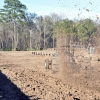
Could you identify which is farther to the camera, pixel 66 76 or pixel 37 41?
pixel 37 41

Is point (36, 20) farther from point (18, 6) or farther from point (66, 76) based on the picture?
point (66, 76)

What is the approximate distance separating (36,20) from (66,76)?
52.7 metres

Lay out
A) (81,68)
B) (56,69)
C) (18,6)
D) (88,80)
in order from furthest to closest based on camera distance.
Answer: (18,6)
(56,69)
(81,68)
(88,80)

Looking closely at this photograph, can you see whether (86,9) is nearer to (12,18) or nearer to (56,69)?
(56,69)

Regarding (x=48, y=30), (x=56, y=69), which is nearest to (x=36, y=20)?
(x=48, y=30)

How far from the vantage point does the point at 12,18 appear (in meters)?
56.2

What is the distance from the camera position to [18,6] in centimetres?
5491

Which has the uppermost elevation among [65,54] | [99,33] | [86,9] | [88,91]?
[86,9]

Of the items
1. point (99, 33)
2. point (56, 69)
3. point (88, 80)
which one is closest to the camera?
point (99, 33)

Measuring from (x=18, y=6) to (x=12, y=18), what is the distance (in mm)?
3099

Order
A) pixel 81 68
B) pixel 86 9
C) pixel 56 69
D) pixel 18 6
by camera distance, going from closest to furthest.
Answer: pixel 86 9, pixel 81 68, pixel 56 69, pixel 18 6

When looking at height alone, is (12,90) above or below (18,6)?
below

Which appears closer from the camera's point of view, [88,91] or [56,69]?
[88,91]

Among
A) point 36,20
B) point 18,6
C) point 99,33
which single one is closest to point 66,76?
point 99,33
